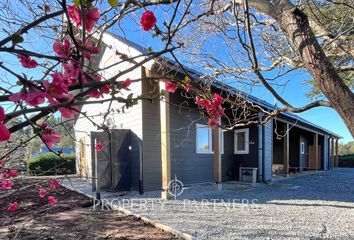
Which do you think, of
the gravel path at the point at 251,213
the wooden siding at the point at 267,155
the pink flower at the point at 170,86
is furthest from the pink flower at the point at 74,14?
the wooden siding at the point at 267,155

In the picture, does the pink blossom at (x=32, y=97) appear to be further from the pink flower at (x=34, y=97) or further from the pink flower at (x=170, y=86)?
the pink flower at (x=170, y=86)

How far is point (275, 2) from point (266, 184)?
8970 millimetres

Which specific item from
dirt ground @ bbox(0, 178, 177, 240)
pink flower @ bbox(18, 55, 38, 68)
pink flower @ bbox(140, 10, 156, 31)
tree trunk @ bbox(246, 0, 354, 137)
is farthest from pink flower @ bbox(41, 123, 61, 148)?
dirt ground @ bbox(0, 178, 177, 240)

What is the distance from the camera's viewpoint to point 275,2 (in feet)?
6.46

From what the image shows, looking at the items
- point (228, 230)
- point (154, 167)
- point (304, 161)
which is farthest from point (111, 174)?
point (304, 161)

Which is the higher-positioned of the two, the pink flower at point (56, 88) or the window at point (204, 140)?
the pink flower at point (56, 88)

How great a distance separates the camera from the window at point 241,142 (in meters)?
10.8

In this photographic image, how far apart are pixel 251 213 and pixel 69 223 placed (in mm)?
3343

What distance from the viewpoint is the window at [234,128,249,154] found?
10.8 m

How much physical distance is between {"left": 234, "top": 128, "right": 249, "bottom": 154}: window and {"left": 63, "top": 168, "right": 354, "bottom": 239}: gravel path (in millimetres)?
2941

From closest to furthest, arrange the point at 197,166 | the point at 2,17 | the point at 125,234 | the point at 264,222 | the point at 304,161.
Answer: the point at 2,17 → the point at 125,234 → the point at 264,222 → the point at 197,166 → the point at 304,161

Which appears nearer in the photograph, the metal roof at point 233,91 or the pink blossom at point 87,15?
the pink blossom at point 87,15

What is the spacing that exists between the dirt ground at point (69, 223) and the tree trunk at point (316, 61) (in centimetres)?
289

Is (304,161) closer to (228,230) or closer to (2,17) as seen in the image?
(228,230)
